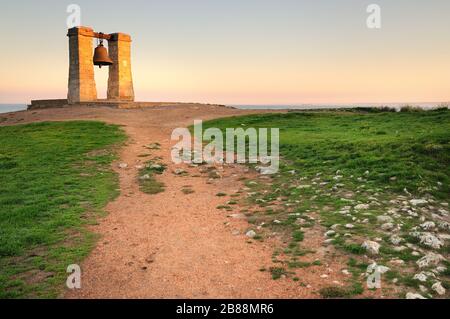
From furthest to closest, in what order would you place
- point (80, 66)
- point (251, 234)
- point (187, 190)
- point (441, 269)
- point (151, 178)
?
point (80, 66) → point (151, 178) → point (187, 190) → point (251, 234) → point (441, 269)

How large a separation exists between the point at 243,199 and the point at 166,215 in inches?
106

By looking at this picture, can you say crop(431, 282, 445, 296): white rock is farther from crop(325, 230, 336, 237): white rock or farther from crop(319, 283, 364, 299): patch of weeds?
crop(325, 230, 336, 237): white rock

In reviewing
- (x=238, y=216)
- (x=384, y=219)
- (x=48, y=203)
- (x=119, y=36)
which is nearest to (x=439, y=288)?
(x=384, y=219)

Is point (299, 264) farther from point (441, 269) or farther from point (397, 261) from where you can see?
point (441, 269)

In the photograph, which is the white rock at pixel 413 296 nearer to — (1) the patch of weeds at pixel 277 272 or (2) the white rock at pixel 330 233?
(1) the patch of weeds at pixel 277 272

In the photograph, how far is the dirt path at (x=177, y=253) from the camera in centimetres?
684

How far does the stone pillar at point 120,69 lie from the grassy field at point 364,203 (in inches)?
1269

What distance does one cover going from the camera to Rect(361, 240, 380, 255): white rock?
24.8ft

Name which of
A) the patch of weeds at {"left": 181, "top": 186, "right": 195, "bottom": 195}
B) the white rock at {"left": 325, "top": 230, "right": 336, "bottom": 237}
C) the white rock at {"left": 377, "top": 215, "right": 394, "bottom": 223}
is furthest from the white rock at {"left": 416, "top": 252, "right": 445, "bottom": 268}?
the patch of weeds at {"left": 181, "top": 186, "right": 195, "bottom": 195}

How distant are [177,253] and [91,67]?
132 ft

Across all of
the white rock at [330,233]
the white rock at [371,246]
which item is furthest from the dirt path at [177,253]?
the white rock at [330,233]

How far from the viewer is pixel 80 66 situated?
42.4 meters

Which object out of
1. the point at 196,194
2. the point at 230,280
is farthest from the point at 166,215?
the point at 230,280

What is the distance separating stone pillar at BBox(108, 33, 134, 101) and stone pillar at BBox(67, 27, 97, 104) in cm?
283
